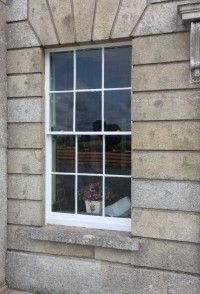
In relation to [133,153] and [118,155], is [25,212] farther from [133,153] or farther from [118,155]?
[133,153]

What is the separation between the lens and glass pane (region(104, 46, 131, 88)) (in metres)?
4.07

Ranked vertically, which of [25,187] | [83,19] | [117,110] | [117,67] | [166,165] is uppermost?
[83,19]

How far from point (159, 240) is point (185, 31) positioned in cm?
228

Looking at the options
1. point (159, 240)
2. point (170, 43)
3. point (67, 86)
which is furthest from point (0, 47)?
point (159, 240)

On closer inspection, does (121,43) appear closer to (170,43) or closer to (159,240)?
(170,43)

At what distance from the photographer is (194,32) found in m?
3.45

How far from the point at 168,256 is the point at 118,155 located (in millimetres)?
1287

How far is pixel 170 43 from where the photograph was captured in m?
3.68

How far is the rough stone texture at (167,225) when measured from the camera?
362cm

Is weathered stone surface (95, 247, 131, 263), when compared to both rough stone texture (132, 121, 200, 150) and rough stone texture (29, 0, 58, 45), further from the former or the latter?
rough stone texture (29, 0, 58, 45)

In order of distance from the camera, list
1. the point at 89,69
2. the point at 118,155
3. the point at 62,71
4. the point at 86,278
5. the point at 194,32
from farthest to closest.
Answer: the point at 62,71, the point at 89,69, the point at 118,155, the point at 86,278, the point at 194,32

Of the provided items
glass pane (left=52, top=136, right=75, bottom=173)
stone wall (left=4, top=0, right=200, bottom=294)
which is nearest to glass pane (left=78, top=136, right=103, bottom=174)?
glass pane (left=52, top=136, right=75, bottom=173)

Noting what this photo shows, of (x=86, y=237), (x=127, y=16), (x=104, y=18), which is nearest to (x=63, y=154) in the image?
(x=86, y=237)

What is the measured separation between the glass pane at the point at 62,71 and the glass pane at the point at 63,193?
3.83ft
